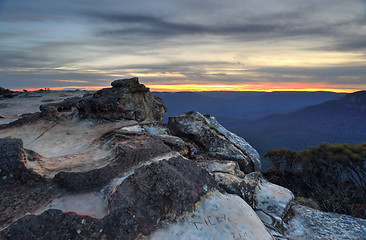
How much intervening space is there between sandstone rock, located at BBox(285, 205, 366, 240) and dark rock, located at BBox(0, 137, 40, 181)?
229 inches

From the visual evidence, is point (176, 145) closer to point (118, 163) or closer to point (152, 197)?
point (118, 163)

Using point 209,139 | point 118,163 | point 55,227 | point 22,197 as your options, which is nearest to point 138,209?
point 55,227

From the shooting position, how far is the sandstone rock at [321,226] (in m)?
5.34

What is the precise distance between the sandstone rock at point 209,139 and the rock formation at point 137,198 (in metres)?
1.33

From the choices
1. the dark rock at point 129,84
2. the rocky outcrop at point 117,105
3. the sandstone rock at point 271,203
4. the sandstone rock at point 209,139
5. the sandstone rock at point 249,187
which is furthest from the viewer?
the dark rock at point 129,84

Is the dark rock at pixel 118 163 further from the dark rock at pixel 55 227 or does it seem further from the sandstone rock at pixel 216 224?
the sandstone rock at pixel 216 224

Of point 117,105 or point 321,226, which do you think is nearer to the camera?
point 321,226

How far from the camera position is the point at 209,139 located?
965cm

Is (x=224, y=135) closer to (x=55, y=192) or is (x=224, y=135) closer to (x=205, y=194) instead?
(x=205, y=194)

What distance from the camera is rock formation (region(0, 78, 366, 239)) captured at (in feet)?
12.1

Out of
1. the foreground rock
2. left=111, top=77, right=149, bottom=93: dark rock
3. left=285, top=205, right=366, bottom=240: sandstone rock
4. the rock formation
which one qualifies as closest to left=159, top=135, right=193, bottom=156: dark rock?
the rock formation

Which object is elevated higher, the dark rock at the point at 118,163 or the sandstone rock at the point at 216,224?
the dark rock at the point at 118,163

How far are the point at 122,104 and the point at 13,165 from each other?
22.3 ft

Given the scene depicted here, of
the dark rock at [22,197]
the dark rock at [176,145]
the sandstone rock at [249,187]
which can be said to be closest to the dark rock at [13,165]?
the dark rock at [22,197]
